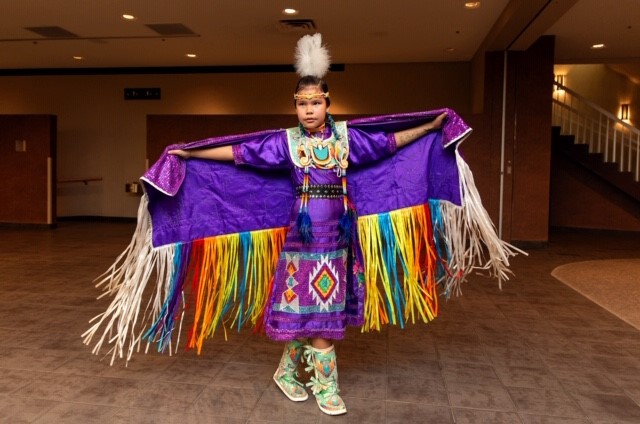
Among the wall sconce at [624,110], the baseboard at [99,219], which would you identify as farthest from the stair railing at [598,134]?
the baseboard at [99,219]

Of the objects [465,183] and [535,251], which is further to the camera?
[535,251]

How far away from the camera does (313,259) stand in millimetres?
2094


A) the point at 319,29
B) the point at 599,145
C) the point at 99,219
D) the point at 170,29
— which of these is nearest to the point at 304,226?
the point at 319,29

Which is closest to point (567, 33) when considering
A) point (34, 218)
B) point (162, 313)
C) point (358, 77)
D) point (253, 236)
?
point (358, 77)

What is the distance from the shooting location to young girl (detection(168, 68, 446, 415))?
2.08 metres

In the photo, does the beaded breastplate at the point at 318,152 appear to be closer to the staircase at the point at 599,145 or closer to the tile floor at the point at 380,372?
the tile floor at the point at 380,372

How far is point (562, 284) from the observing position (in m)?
4.62

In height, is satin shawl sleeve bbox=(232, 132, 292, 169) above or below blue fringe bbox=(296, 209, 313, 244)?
above

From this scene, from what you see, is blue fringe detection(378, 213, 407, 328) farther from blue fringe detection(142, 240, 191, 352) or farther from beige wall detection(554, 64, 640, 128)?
beige wall detection(554, 64, 640, 128)

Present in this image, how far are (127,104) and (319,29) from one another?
15.9ft

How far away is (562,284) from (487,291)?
31.4 inches

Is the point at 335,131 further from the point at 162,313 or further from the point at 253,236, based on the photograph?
the point at 162,313

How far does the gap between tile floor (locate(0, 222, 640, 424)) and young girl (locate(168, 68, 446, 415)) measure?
0.92 ft

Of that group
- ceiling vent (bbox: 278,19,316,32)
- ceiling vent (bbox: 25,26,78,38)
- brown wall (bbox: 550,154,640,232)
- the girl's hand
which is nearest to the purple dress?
the girl's hand
